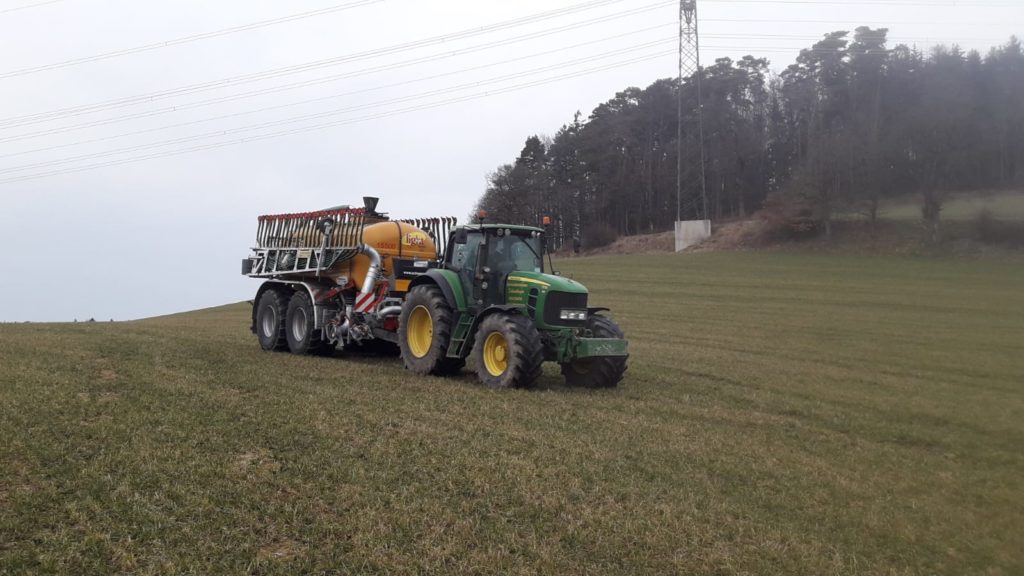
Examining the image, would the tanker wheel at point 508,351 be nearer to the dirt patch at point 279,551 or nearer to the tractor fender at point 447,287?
the tractor fender at point 447,287

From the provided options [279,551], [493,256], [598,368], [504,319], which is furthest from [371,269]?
[279,551]

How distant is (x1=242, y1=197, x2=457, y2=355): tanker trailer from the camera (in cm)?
1382

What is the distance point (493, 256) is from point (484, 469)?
19.1ft

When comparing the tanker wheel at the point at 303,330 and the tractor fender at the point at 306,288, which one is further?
the tanker wheel at the point at 303,330

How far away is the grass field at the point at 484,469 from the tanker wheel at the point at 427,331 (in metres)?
0.44

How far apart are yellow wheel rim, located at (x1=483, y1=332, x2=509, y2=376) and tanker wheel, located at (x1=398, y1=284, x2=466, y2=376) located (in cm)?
79

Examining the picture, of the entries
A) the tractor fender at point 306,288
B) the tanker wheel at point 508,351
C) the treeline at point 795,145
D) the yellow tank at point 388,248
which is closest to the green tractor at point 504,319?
the tanker wheel at point 508,351

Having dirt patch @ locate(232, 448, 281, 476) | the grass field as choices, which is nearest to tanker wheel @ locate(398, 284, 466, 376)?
the grass field

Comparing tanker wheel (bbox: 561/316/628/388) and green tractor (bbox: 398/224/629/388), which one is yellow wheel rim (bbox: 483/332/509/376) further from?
tanker wheel (bbox: 561/316/628/388)

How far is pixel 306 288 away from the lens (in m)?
14.7

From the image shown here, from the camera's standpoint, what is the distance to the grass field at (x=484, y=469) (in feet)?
16.0

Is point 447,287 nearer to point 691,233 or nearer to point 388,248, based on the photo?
point 388,248

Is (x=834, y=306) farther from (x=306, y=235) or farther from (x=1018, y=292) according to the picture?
(x=306, y=235)

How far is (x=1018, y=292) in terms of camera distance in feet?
89.6
